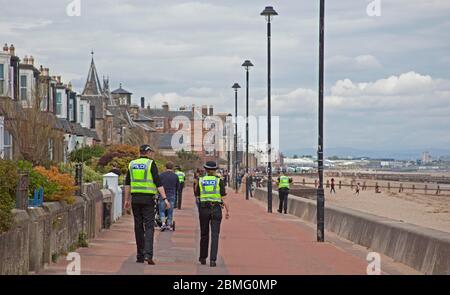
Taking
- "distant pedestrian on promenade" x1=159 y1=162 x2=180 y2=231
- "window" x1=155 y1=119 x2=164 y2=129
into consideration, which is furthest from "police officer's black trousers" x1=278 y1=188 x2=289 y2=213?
"window" x1=155 y1=119 x2=164 y2=129

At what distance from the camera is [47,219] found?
13.9 metres

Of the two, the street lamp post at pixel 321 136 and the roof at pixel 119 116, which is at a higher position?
the roof at pixel 119 116

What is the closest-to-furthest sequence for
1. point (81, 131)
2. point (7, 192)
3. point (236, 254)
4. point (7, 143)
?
point (7, 192), point (236, 254), point (7, 143), point (81, 131)

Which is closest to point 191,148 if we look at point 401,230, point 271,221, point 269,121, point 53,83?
point 53,83

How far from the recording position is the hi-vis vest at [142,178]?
14.7 meters

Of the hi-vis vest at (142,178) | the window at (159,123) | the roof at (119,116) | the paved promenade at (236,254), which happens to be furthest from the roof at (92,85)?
the hi-vis vest at (142,178)

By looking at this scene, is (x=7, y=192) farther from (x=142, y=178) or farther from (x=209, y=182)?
(x=209, y=182)

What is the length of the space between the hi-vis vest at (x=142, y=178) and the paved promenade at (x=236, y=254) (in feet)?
4.04

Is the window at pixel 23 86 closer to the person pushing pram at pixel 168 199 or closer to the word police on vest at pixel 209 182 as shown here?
the person pushing pram at pixel 168 199

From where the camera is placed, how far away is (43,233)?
13.6 metres

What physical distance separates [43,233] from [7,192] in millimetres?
1710

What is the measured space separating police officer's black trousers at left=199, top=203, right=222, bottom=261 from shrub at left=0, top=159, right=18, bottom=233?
3.53m

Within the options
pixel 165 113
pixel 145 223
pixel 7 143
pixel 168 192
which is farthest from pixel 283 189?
pixel 165 113
